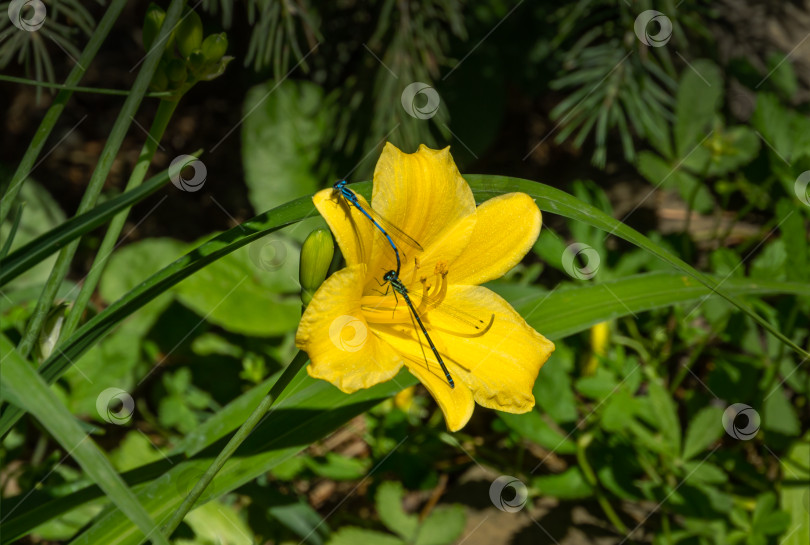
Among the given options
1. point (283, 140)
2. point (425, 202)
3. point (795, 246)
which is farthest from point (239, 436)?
point (283, 140)

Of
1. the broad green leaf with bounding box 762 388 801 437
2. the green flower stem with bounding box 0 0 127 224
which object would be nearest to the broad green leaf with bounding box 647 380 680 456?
the broad green leaf with bounding box 762 388 801 437

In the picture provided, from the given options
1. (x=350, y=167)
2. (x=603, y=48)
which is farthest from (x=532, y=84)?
(x=350, y=167)

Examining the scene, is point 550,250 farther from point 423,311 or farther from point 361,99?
point 423,311

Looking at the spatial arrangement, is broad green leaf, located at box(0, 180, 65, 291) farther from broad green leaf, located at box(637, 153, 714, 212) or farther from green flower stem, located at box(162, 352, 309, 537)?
broad green leaf, located at box(637, 153, 714, 212)

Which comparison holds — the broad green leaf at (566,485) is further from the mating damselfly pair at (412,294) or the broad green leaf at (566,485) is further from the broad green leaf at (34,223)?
the broad green leaf at (34,223)

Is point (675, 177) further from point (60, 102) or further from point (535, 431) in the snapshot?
point (60, 102)
